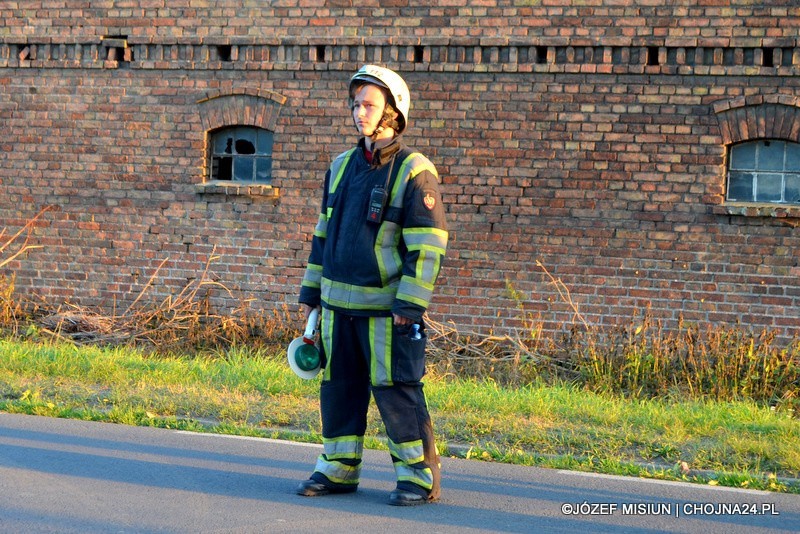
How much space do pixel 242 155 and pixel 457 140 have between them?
253cm

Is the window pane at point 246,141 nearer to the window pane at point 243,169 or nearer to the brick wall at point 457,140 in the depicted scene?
the window pane at point 243,169

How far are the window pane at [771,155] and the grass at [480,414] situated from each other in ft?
9.15

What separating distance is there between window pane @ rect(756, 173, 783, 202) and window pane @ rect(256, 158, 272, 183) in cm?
519

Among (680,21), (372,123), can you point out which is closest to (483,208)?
(680,21)

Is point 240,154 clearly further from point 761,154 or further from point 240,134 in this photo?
point 761,154

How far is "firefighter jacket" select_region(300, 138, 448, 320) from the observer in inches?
201

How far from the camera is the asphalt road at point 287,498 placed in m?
4.93

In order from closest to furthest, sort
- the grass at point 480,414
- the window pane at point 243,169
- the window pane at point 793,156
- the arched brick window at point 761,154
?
the grass at point 480,414, the arched brick window at point 761,154, the window pane at point 793,156, the window pane at point 243,169

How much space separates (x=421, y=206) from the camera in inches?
202

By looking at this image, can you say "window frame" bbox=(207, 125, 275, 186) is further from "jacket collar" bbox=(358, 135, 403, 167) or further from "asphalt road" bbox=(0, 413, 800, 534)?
"jacket collar" bbox=(358, 135, 403, 167)

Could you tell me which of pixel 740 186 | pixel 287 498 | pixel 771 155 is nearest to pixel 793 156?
pixel 771 155

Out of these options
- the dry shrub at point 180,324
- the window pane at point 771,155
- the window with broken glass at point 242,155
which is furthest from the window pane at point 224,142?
the window pane at point 771,155

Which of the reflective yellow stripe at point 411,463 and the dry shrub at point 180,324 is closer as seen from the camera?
the reflective yellow stripe at point 411,463

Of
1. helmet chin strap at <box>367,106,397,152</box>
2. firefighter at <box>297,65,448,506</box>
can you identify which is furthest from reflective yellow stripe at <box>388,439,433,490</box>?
helmet chin strap at <box>367,106,397,152</box>
